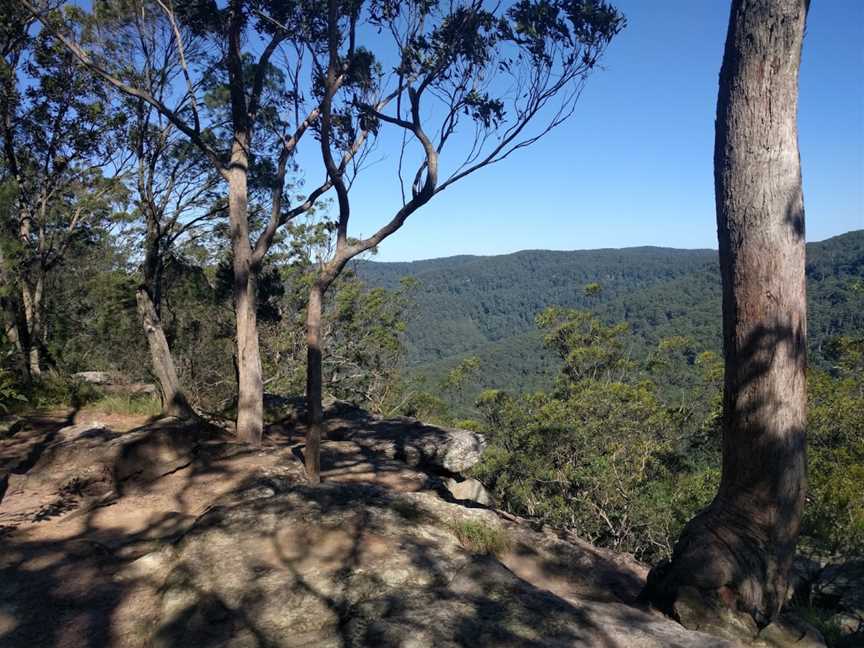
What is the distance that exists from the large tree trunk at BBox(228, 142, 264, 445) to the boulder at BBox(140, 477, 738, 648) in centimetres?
350

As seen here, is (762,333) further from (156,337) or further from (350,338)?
(350,338)

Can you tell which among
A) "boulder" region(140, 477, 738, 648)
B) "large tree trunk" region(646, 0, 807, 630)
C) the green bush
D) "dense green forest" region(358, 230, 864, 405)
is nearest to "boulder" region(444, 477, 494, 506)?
the green bush

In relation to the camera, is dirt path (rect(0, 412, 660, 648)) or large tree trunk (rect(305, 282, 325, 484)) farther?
large tree trunk (rect(305, 282, 325, 484))

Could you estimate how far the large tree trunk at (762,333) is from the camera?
3.60 metres

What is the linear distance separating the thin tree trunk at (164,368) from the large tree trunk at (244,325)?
1590 mm

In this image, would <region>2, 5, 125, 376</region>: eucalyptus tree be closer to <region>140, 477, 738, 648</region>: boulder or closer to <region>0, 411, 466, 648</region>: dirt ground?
<region>0, 411, 466, 648</region>: dirt ground

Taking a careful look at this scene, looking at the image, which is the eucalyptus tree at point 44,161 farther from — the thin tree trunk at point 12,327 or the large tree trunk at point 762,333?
the large tree trunk at point 762,333

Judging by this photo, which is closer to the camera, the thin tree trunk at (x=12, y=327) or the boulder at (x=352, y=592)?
the boulder at (x=352, y=592)

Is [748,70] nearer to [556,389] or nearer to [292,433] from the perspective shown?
[292,433]

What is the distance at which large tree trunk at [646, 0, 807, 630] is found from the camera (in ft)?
11.8

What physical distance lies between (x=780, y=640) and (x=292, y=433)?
799cm

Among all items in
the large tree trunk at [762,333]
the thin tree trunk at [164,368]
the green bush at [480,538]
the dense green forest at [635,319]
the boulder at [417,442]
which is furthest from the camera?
the dense green forest at [635,319]

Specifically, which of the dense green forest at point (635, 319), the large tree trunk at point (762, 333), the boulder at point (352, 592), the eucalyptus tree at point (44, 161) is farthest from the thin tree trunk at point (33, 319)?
the dense green forest at point (635, 319)

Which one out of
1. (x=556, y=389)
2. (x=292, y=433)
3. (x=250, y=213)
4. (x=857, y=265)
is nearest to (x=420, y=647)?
(x=292, y=433)
